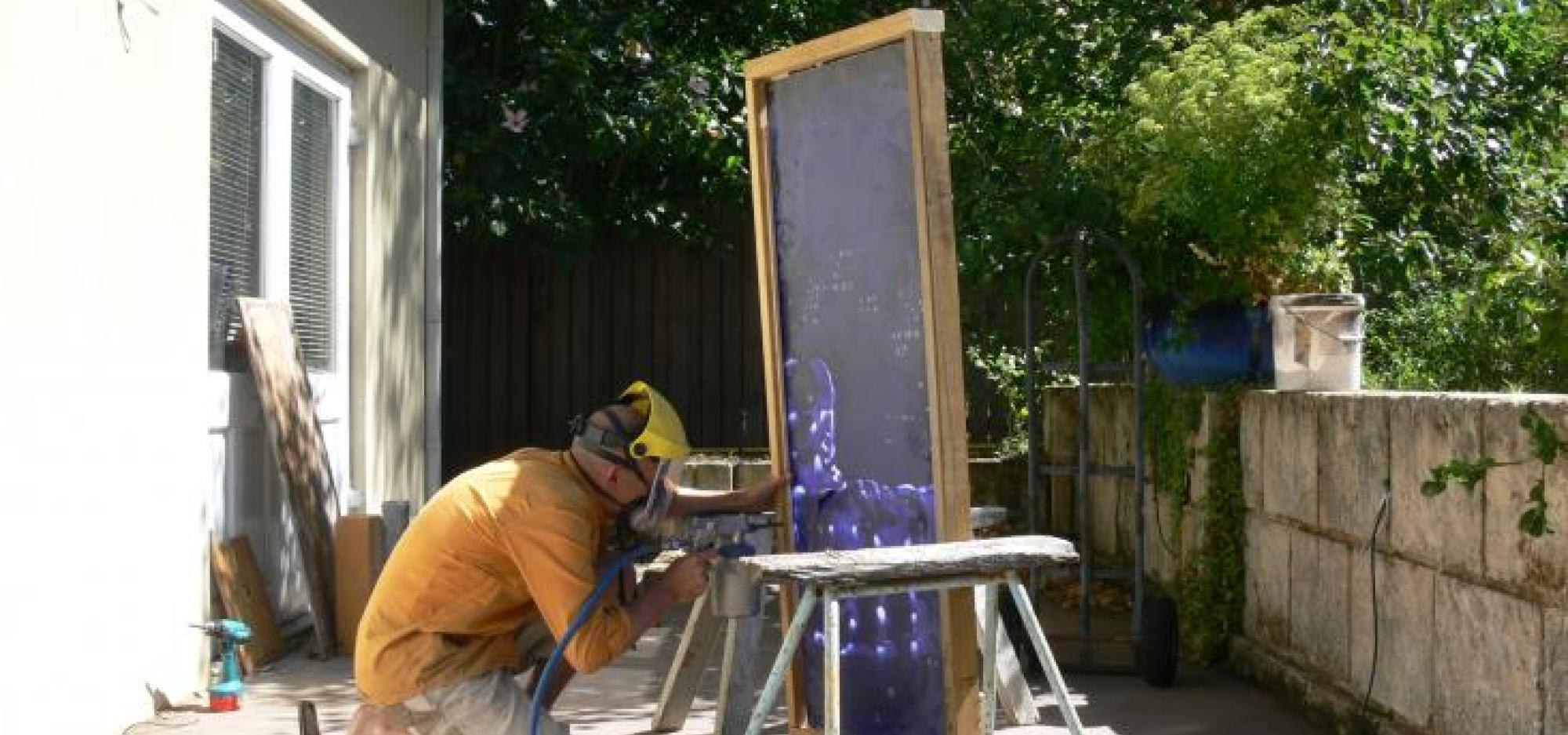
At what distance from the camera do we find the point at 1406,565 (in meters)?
6.61

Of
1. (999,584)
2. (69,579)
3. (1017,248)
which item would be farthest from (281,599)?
(999,584)

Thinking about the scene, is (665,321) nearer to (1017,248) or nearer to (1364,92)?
(1017,248)

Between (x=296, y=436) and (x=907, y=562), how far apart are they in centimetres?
500

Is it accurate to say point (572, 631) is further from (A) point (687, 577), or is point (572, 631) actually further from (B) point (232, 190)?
(B) point (232, 190)

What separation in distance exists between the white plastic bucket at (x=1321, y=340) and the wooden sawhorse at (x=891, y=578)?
11.2 feet

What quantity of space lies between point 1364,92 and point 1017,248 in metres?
2.48

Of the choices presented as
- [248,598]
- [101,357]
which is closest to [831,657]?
[101,357]

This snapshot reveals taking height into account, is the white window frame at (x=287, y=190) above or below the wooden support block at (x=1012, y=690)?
above

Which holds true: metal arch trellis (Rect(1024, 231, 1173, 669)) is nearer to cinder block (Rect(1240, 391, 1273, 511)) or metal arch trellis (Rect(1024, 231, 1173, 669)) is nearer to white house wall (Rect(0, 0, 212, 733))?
cinder block (Rect(1240, 391, 1273, 511))

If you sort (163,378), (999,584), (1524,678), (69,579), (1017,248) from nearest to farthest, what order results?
(999,584), (1524,678), (69,579), (163,378), (1017,248)

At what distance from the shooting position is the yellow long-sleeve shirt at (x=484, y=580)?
15.3 feet

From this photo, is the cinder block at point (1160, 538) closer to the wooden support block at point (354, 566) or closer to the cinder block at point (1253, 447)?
the cinder block at point (1253, 447)

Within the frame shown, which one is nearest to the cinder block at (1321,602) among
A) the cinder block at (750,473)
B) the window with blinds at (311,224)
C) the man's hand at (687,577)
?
the man's hand at (687,577)

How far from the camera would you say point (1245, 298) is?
353 inches
